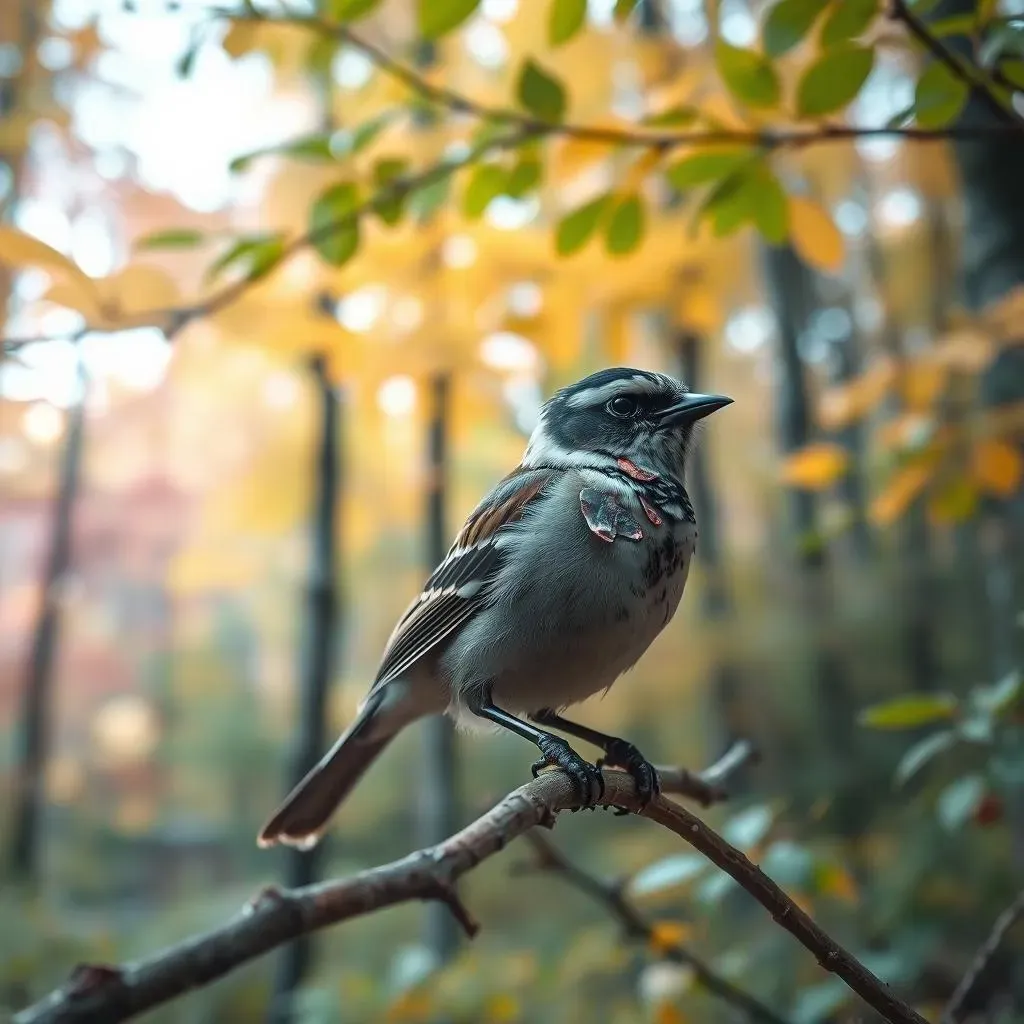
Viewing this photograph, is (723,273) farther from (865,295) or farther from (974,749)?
(865,295)

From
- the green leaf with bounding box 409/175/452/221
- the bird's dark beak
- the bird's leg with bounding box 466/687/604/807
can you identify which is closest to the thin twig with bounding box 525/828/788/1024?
the bird's leg with bounding box 466/687/604/807

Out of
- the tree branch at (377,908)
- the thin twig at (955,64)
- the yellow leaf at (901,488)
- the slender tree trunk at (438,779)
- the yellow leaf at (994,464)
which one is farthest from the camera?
the slender tree trunk at (438,779)

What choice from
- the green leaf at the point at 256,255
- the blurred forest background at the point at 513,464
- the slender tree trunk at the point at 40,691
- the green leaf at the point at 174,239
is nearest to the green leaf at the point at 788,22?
the blurred forest background at the point at 513,464

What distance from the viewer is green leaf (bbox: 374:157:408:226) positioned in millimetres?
1935

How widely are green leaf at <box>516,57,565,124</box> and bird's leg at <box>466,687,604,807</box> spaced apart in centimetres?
120

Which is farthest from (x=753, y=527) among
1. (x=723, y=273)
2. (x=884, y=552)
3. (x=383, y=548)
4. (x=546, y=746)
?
(x=546, y=746)

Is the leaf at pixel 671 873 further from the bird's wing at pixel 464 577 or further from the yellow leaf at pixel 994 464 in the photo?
the yellow leaf at pixel 994 464

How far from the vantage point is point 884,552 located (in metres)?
6.45

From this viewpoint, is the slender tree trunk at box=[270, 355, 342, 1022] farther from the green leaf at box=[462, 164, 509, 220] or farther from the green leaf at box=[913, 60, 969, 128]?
the green leaf at box=[913, 60, 969, 128]

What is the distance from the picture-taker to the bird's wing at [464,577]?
212 cm

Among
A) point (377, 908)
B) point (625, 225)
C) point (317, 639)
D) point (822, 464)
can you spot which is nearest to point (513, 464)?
point (317, 639)

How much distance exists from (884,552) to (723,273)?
169 inches

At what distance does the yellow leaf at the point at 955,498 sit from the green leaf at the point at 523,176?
1.33m

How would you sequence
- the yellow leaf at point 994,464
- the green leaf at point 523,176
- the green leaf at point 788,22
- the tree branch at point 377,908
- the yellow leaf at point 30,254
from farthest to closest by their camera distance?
the yellow leaf at point 994,464, the green leaf at point 523,176, the yellow leaf at point 30,254, the green leaf at point 788,22, the tree branch at point 377,908
